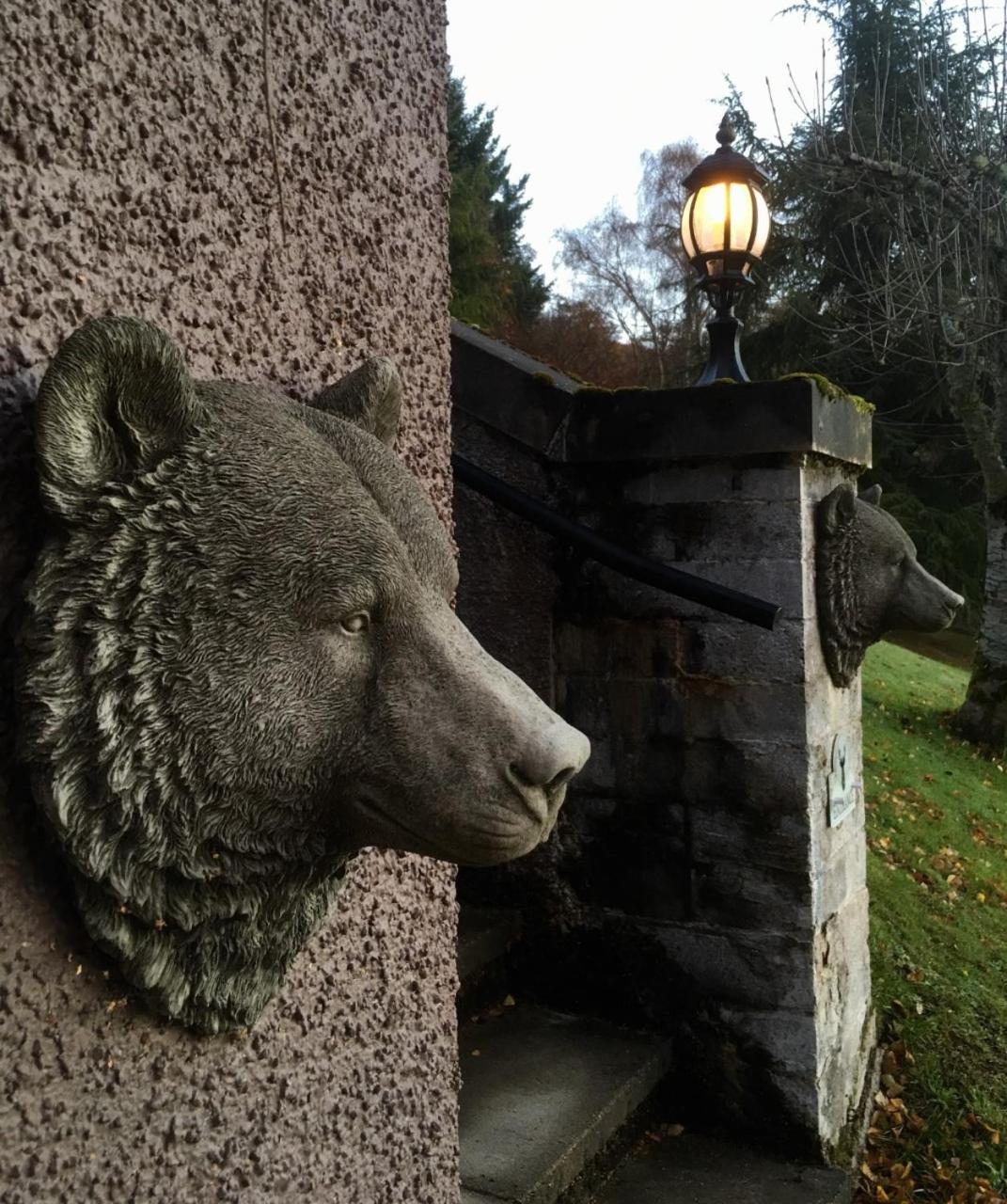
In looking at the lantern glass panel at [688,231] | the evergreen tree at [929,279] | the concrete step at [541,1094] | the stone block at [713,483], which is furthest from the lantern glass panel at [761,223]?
the evergreen tree at [929,279]

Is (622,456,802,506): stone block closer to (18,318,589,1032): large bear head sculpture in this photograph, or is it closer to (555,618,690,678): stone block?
(555,618,690,678): stone block

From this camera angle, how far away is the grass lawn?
3.79m

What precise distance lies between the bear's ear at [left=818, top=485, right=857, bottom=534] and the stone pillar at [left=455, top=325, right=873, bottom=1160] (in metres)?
0.07

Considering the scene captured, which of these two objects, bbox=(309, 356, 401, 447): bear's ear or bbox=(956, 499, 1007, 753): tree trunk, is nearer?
bbox=(309, 356, 401, 447): bear's ear

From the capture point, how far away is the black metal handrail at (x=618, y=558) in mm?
2709

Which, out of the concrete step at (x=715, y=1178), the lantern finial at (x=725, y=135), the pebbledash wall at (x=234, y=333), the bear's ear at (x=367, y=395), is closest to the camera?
the pebbledash wall at (x=234, y=333)

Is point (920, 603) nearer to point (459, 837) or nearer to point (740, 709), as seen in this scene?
point (740, 709)

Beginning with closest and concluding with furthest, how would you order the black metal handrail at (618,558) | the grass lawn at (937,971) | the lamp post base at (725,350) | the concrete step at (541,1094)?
the concrete step at (541,1094) < the black metal handrail at (618,558) < the grass lawn at (937,971) < the lamp post base at (725,350)

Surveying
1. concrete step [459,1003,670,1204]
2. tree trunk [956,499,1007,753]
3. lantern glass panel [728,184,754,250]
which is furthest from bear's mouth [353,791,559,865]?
tree trunk [956,499,1007,753]

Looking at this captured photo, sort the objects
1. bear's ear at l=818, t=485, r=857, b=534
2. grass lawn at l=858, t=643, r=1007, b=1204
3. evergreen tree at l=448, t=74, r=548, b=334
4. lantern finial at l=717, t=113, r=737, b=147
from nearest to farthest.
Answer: bear's ear at l=818, t=485, r=857, b=534 → grass lawn at l=858, t=643, r=1007, b=1204 → lantern finial at l=717, t=113, r=737, b=147 → evergreen tree at l=448, t=74, r=548, b=334

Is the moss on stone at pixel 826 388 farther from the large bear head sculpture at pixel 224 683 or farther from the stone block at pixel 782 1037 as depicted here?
the large bear head sculpture at pixel 224 683

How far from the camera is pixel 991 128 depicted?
1002 centimetres

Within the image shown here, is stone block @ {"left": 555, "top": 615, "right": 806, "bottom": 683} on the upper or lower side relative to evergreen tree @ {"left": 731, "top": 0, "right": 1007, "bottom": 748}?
lower

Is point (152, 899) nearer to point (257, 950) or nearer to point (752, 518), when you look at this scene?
point (257, 950)
